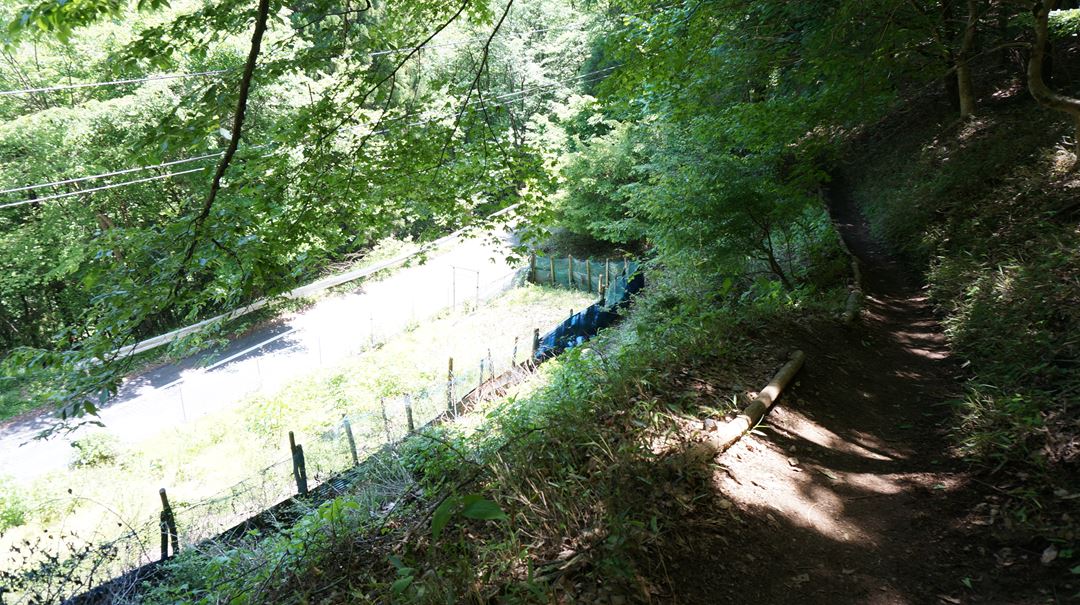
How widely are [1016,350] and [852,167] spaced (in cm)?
1571

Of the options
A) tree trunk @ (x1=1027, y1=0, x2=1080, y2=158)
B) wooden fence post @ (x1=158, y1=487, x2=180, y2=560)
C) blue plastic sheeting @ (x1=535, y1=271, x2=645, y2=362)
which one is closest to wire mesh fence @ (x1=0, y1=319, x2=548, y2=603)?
wooden fence post @ (x1=158, y1=487, x2=180, y2=560)

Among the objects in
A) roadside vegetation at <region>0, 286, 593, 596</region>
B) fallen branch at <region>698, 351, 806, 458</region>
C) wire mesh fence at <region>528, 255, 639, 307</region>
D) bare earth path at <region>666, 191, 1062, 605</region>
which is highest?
fallen branch at <region>698, 351, 806, 458</region>

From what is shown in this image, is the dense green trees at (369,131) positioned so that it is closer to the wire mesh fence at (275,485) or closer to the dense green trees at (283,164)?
the dense green trees at (283,164)

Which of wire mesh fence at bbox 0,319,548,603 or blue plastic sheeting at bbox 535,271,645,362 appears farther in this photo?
blue plastic sheeting at bbox 535,271,645,362

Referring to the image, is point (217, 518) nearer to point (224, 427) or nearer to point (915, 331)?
point (224, 427)

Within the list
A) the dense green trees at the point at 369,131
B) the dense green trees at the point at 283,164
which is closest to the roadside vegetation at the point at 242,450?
the dense green trees at the point at 369,131

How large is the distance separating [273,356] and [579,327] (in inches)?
454

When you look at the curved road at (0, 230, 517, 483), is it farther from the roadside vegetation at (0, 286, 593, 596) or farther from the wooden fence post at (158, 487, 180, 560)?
the wooden fence post at (158, 487, 180, 560)

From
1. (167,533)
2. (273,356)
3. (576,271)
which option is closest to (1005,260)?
(167,533)

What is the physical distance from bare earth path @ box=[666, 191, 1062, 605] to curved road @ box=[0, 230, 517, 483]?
6655mm

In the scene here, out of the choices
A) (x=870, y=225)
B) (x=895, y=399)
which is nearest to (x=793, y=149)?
(x=895, y=399)

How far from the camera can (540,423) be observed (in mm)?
4461

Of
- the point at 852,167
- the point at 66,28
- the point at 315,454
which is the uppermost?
the point at 66,28

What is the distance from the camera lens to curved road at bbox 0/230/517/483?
1391 cm
